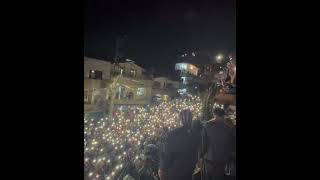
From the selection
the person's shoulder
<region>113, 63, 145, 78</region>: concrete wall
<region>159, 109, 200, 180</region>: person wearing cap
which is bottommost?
<region>159, 109, 200, 180</region>: person wearing cap

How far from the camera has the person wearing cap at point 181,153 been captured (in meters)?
1.35

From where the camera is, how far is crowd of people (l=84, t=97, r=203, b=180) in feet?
4.49

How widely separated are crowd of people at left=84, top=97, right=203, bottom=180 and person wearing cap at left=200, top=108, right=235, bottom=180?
0.45ft

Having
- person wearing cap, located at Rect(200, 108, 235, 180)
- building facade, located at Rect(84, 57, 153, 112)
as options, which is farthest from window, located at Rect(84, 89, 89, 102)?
person wearing cap, located at Rect(200, 108, 235, 180)

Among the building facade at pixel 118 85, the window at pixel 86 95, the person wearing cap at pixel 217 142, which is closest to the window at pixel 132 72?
the building facade at pixel 118 85

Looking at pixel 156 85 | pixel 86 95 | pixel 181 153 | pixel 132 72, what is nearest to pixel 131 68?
pixel 132 72

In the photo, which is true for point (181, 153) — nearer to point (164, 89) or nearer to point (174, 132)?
point (174, 132)

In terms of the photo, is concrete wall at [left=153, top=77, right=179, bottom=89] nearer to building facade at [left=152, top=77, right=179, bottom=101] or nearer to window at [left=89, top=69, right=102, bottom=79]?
building facade at [left=152, top=77, right=179, bottom=101]

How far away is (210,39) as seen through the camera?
4.34 feet

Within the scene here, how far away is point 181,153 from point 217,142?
16cm

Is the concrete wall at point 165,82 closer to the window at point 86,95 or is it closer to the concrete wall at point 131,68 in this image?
the concrete wall at point 131,68

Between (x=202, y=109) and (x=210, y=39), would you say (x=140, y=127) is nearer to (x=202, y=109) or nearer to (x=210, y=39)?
(x=202, y=109)
